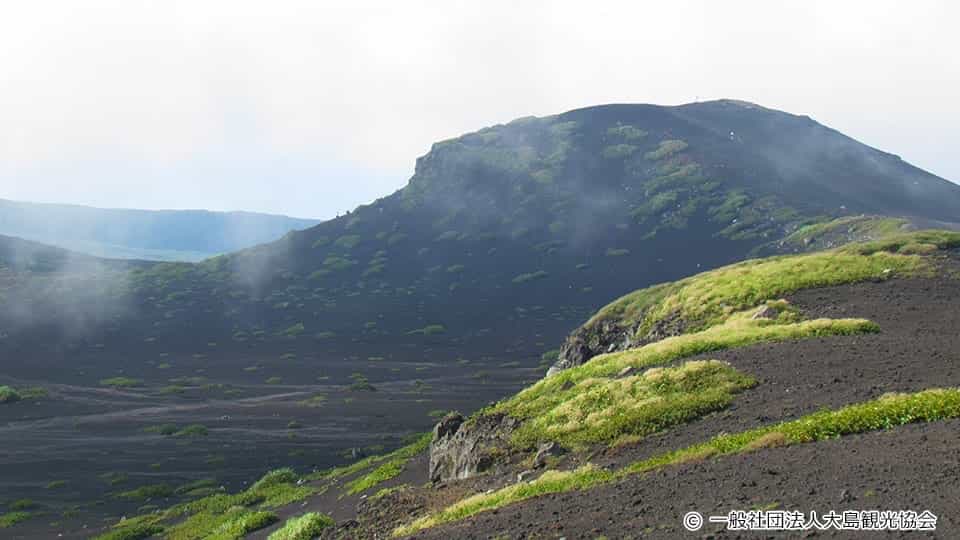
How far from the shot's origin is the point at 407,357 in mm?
133375

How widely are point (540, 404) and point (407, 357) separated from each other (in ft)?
338

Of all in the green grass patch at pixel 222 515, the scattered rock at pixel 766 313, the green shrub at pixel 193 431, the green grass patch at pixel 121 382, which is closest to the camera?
the scattered rock at pixel 766 313

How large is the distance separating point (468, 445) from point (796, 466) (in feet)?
58.0

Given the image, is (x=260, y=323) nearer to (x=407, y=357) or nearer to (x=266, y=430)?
(x=407, y=357)

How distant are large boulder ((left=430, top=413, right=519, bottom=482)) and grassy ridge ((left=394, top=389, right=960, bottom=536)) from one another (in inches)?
255

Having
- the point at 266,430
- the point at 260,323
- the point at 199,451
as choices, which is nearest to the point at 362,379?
the point at 266,430

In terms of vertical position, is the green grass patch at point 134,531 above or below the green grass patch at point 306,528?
below

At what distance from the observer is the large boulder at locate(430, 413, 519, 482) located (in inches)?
1134

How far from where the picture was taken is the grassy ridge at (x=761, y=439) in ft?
58.1

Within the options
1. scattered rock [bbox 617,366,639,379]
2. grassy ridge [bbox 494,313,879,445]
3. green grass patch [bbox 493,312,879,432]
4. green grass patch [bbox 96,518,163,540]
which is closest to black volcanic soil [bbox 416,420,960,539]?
grassy ridge [bbox 494,313,879,445]

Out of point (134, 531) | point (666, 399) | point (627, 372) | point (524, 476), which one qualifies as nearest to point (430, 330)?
point (134, 531)

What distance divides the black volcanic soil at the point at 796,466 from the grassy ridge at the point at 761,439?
0.78 metres

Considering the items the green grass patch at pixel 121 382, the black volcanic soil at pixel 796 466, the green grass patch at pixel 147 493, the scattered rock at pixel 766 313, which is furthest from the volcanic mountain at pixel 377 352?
the green grass patch at pixel 121 382

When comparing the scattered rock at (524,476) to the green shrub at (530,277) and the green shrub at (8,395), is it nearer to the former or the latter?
the green shrub at (8,395)
